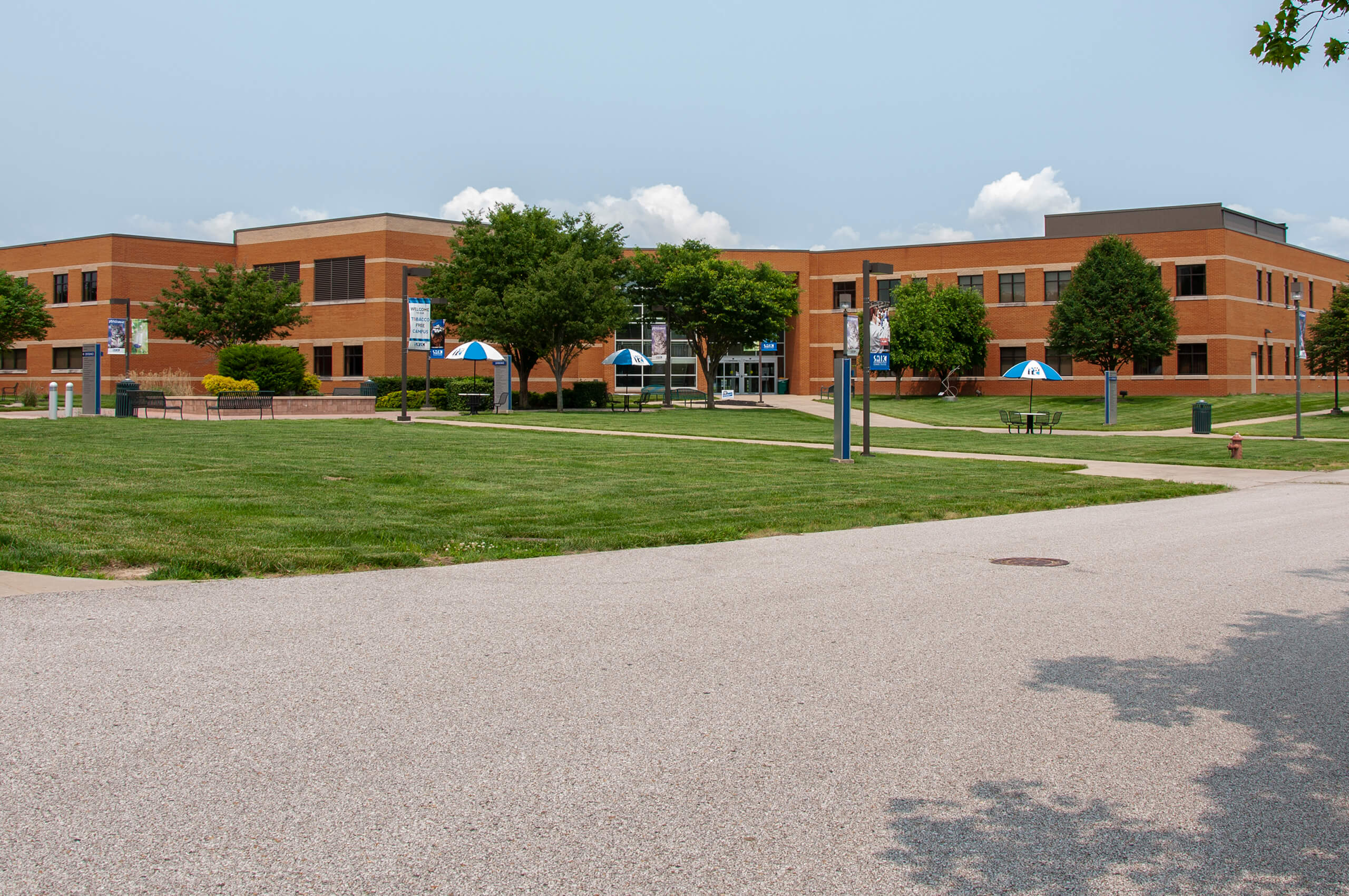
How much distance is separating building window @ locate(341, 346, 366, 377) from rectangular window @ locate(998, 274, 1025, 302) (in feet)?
123

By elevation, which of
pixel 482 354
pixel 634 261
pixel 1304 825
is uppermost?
pixel 634 261

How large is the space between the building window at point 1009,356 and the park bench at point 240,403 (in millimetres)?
43816

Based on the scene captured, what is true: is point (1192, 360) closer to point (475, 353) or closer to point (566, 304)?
point (566, 304)

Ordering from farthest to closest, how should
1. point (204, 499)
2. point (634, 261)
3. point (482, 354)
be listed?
point (634, 261)
point (482, 354)
point (204, 499)

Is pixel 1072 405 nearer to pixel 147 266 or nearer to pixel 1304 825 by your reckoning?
pixel 147 266

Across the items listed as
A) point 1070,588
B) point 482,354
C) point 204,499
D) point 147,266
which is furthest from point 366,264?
point 1070,588

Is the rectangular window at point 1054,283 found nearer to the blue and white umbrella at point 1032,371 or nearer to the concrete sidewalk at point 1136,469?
the blue and white umbrella at point 1032,371

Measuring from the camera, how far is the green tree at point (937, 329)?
63219mm

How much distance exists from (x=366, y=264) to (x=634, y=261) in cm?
1501

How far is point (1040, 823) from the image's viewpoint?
159 inches

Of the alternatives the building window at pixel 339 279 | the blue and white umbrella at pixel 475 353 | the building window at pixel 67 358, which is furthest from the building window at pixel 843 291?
the building window at pixel 67 358

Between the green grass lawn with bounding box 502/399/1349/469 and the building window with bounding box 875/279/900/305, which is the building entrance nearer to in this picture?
the building window with bounding box 875/279/900/305

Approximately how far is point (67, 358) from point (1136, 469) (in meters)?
61.9

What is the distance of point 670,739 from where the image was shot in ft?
16.0
